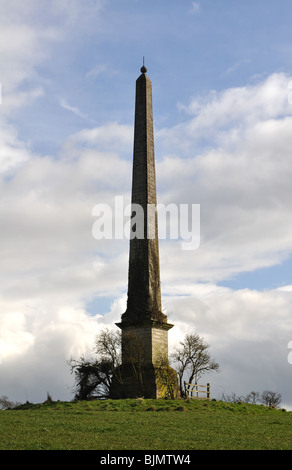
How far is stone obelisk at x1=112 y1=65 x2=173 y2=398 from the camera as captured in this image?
39875mm

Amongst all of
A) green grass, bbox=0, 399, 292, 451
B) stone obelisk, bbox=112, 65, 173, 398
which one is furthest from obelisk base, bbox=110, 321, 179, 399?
green grass, bbox=0, 399, 292, 451

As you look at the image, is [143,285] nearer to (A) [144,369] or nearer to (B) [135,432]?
(A) [144,369]

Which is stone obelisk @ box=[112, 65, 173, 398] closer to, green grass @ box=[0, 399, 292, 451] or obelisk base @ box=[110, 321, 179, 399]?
obelisk base @ box=[110, 321, 179, 399]

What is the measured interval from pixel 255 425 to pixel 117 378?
1697 cm

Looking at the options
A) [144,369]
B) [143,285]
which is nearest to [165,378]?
[144,369]

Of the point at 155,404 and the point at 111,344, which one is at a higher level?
the point at 111,344

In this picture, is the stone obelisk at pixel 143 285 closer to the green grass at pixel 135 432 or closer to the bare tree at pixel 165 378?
the bare tree at pixel 165 378

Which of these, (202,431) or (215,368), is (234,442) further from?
(215,368)

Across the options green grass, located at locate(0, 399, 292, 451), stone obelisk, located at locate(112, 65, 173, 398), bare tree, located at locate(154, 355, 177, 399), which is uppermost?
stone obelisk, located at locate(112, 65, 173, 398)

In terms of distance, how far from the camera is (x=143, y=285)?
139 ft

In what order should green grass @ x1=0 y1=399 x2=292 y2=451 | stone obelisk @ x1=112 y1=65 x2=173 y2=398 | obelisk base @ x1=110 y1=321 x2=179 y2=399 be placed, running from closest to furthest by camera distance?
green grass @ x1=0 y1=399 x2=292 y2=451 < obelisk base @ x1=110 y1=321 x2=179 y2=399 < stone obelisk @ x1=112 y1=65 x2=173 y2=398
